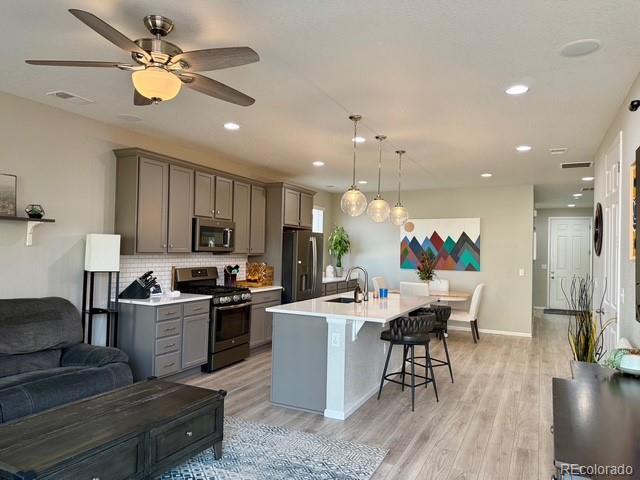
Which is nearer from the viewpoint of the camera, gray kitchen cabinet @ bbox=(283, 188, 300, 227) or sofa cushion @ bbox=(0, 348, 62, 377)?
sofa cushion @ bbox=(0, 348, 62, 377)

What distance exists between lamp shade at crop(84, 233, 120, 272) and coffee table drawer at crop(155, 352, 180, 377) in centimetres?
100

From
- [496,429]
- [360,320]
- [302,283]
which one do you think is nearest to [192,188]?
[302,283]

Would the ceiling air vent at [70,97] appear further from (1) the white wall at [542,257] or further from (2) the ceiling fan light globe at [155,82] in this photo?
(1) the white wall at [542,257]

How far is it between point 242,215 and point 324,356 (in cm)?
293

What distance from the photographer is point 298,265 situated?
6598 mm

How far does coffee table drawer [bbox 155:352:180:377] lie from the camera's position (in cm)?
439

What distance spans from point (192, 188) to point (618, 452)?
4.76 metres

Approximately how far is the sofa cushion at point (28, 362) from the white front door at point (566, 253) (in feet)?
36.1

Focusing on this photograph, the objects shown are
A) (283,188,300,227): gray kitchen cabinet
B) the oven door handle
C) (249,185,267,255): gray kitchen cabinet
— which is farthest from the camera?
(283,188,300,227): gray kitchen cabinet

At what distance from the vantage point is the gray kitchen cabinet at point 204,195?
17.4ft

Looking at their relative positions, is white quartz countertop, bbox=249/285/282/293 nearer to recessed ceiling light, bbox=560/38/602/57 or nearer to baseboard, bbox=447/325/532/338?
baseboard, bbox=447/325/532/338

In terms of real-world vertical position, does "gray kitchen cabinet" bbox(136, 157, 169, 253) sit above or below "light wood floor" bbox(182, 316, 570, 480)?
above

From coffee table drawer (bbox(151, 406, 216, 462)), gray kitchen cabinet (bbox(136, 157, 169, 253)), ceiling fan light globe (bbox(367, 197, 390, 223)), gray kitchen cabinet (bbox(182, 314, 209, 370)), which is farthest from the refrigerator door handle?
coffee table drawer (bbox(151, 406, 216, 462))

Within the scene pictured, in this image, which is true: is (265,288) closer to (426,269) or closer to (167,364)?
(167,364)
